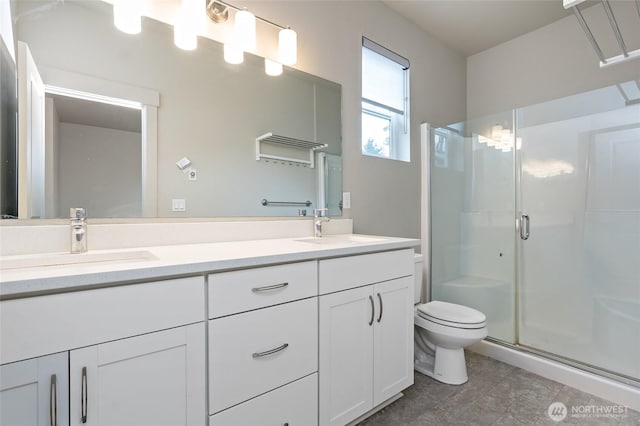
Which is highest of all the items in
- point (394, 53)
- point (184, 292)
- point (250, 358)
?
point (394, 53)

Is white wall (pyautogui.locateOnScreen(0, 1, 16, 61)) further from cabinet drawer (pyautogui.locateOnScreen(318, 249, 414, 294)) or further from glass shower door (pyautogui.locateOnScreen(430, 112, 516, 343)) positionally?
glass shower door (pyautogui.locateOnScreen(430, 112, 516, 343))

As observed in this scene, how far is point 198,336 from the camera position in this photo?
2.93 feet

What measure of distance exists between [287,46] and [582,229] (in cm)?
219

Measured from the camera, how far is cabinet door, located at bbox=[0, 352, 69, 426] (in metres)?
0.66

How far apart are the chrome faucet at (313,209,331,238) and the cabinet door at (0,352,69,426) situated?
1.24 metres

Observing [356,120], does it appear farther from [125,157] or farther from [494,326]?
[494,326]

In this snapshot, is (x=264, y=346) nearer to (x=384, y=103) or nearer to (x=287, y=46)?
(x=287, y=46)

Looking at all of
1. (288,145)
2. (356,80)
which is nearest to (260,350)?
(288,145)

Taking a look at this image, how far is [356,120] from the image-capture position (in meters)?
2.04

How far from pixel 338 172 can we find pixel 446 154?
1.14m

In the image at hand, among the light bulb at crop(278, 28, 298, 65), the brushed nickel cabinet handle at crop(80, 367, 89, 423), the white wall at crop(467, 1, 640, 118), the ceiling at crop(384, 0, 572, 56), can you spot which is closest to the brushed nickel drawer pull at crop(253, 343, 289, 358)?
the brushed nickel cabinet handle at crop(80, 367, 89, 423)

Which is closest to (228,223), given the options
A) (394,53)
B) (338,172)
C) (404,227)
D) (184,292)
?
(184,292)

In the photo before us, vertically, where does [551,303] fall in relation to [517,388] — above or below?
above

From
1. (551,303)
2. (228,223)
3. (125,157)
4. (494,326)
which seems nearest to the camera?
(125,157)
